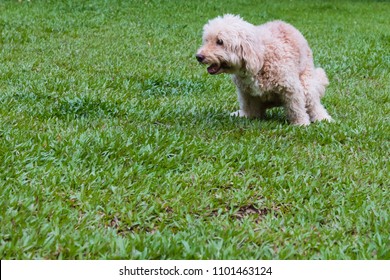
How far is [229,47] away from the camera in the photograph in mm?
5391

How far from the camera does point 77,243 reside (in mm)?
3160

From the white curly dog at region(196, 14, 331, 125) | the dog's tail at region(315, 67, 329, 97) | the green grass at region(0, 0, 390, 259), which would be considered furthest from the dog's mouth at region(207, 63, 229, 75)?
the dog's tail at region(315, 67, 329, 97)

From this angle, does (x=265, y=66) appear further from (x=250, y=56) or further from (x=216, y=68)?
(x=216, y=68)

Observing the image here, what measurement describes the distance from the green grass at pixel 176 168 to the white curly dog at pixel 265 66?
0.86ft

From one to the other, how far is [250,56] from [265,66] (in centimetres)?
32

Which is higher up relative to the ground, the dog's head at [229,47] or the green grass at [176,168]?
the dog's head at [229,47]

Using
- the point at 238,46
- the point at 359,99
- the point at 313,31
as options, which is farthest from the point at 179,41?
the point at 238,46

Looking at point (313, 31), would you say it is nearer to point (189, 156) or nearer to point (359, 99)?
point (359, 99)

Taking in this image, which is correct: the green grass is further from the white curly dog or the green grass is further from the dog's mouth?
the dog's mouth

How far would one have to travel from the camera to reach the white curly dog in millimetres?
5406

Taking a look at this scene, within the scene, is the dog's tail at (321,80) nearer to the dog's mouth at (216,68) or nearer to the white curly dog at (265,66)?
the white curly dog at (265,66)

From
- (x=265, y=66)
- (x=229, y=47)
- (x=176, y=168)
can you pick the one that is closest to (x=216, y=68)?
(x=229, y=47)

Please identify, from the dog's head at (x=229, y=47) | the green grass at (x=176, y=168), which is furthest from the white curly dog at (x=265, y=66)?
the green grass at (x=176, y=168)

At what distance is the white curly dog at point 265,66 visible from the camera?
541cm
